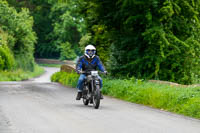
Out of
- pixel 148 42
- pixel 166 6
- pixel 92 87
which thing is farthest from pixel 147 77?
pixel 92 87

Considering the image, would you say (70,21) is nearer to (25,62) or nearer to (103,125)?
(25,62)

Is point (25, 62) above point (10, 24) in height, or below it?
below

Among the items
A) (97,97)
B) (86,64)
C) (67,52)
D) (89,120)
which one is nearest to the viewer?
(89,120)

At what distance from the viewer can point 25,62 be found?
174 feet

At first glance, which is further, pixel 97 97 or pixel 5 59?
pixel 5 59

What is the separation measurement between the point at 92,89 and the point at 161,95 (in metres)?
2.27

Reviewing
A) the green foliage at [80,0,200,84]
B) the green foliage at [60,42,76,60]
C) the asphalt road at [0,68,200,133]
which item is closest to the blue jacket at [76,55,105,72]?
the asphalt road at [0,68,200,133]

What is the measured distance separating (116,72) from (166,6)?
15.8 ft

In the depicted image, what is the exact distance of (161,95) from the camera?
46.6ft

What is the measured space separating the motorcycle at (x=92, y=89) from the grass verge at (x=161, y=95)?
6.75 ft

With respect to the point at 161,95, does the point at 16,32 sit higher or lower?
higher

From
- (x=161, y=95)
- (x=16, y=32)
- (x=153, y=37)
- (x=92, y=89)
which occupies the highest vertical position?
(x=16, y=32)

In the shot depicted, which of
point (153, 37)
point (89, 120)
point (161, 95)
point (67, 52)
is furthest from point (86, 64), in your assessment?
point (67, 52)

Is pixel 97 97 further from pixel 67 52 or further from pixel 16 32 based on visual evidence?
pixel 67 52
